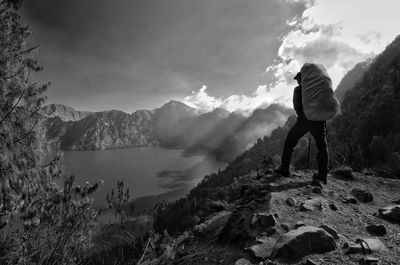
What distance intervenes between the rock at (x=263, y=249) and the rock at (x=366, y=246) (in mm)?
Result: 822

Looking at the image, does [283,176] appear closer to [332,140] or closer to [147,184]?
[332,140]

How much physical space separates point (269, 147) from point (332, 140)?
8544 centimetres

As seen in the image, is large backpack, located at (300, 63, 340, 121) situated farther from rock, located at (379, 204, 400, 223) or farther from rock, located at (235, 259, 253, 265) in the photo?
rock, located at (235, 259, 253, 265)

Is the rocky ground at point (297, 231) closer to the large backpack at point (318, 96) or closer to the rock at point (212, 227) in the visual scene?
the rock at point (212, 227)

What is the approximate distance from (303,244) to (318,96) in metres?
3.44

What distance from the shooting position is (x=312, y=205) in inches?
167

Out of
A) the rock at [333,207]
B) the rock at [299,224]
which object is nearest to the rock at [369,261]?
the rock at [299,224]

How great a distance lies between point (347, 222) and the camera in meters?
3.93

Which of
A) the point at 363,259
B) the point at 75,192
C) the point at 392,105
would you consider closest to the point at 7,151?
the point at 75,192

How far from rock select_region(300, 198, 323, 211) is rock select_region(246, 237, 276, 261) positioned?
1.19 metres

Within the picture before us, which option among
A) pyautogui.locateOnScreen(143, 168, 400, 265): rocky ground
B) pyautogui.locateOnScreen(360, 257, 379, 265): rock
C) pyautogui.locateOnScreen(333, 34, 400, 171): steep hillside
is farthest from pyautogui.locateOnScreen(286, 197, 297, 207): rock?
pyautogui.locateOnScreen(333, 34, 400, 171): steep hillside

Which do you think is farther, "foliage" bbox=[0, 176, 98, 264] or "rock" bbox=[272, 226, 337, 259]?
"rock" bbox=[272, 226, 337, 259]

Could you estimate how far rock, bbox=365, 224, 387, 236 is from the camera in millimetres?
3576

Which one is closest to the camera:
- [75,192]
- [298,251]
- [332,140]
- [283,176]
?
[75,192]
